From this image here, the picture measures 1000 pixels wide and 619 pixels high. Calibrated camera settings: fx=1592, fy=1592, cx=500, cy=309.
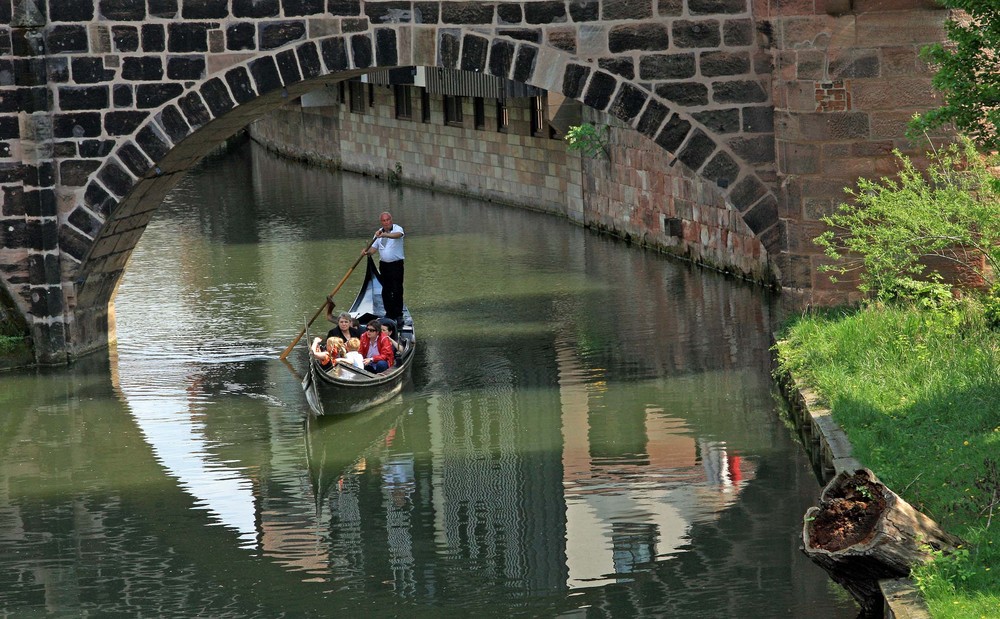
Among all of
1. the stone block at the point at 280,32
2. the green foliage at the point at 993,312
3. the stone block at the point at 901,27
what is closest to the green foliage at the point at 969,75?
the green foliage at the point at 993,312

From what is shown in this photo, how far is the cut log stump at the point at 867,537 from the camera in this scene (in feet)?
27.5

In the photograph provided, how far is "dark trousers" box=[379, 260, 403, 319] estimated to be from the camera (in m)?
17.0

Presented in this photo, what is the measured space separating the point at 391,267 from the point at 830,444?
708cm

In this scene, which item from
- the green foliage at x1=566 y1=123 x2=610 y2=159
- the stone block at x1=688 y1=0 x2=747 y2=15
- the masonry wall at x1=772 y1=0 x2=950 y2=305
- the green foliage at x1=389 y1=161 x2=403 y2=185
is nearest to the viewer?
the masonry wall at x1=772 y1=0 x2=950 y2=305

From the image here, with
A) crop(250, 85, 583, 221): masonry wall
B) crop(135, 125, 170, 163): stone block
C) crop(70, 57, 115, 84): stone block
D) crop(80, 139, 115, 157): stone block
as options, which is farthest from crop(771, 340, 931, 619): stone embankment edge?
crop(250, 85, 583, 221): masonry wall

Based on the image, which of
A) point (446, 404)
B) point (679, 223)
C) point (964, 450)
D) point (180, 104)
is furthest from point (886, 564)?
point (679, 223)

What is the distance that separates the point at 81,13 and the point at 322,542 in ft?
24.5

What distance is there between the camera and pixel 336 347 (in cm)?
1504

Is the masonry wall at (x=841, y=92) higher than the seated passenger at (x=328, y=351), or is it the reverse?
the masonry wall at (x=841, y=92)

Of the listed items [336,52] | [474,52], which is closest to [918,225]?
[474,52]

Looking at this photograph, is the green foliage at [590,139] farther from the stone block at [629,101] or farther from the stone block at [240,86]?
the stone block at [240,86]

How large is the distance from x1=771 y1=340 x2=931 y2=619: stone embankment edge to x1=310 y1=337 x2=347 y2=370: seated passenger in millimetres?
4060

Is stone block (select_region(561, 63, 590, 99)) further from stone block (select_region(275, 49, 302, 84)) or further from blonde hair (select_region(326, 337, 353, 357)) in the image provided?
blonde hair (select_region(326, 337, 353, 357))

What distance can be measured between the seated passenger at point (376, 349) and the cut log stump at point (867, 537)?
21.9 ft
